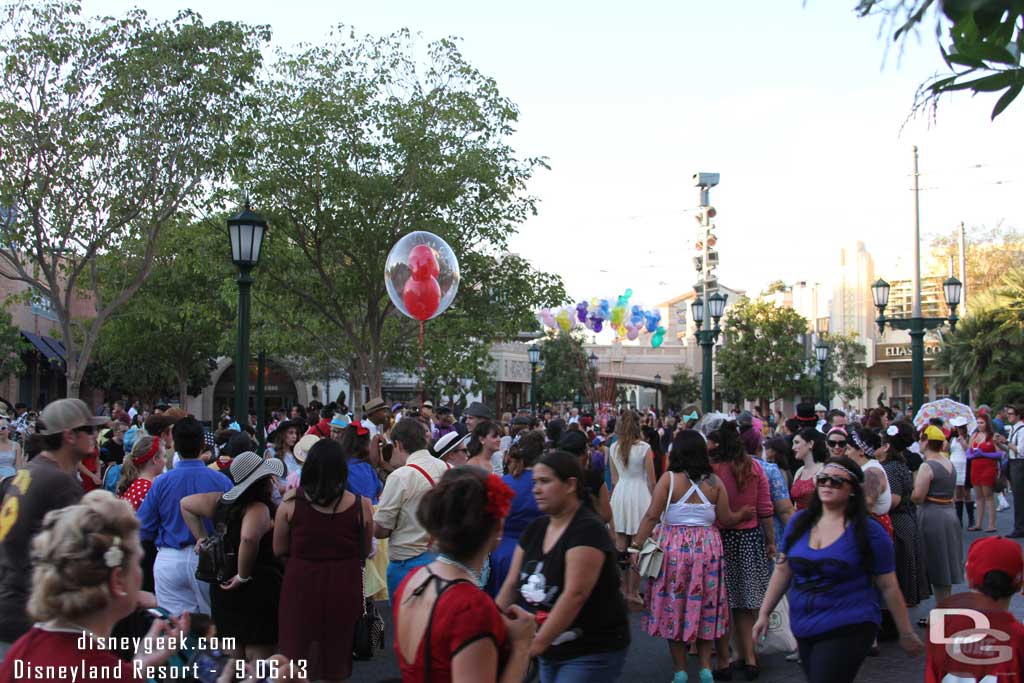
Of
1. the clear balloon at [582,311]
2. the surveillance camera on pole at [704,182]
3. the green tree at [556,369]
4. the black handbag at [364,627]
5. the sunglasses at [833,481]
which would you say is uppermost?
the surveillance camera on pole at [704,182]

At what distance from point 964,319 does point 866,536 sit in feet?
96.6

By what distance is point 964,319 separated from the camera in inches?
1266

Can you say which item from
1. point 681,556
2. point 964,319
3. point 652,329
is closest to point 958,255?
point 652,329

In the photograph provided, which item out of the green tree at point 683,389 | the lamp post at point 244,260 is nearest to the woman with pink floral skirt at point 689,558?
the lamp post at point 244,260

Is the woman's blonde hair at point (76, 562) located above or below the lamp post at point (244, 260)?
below

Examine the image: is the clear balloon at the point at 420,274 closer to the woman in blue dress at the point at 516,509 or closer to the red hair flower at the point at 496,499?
the woman in blue dress at the point at 516,509

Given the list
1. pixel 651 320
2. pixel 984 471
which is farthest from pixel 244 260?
pixel 651 320

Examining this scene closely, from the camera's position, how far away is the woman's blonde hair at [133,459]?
7.78 meters

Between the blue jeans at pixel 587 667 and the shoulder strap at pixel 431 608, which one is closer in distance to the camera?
the shoulder strap at pixel 431 608

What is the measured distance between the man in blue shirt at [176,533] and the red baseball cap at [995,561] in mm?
4210

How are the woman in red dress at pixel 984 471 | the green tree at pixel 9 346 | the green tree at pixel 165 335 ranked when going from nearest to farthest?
the woman in red dress at pixel 984 471 → the green tree at pixel 9 346 → the green tree at pixel 165 335

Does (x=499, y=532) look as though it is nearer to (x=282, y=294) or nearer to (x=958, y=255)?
(x=282, y=294)

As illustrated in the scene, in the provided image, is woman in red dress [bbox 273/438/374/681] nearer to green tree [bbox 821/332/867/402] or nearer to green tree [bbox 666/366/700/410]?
green tree [bbox 821/332/867/402]

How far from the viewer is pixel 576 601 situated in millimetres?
4484
